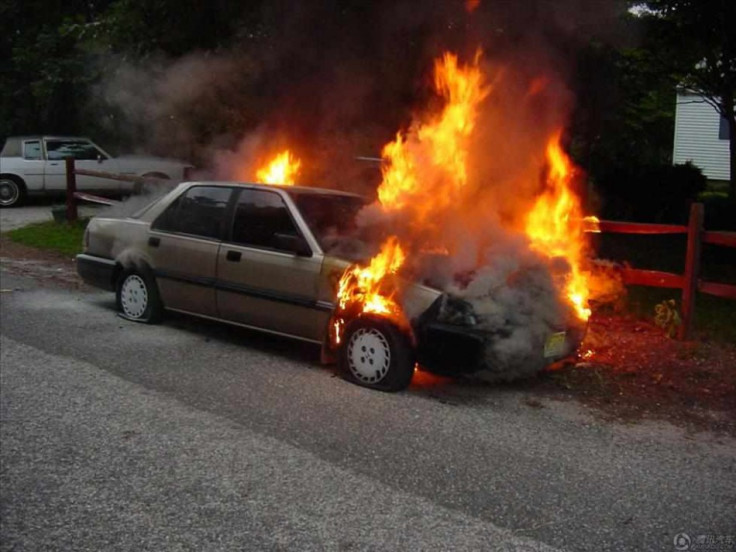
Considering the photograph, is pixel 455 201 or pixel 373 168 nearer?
pixel 455 201

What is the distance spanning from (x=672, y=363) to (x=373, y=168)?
13.3ft

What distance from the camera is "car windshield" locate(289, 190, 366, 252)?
5996mm

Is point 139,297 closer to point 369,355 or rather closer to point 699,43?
point 369,355

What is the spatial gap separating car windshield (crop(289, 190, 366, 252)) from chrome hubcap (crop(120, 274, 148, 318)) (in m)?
1.77

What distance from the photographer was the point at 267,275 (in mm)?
6109

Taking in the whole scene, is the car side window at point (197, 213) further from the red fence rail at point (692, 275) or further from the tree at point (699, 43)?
the tree at point (699, 43)

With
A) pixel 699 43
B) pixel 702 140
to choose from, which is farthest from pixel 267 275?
pixel 702 140

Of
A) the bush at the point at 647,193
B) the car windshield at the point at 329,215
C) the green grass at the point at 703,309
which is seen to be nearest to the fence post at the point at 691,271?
Result: the green grass at the point at 703,309

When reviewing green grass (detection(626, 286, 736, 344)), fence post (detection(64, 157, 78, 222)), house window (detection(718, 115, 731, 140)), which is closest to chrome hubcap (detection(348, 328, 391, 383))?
green grass (detection(626, 286, 736, 344))

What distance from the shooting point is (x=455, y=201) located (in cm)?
619

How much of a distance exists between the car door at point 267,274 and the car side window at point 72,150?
12.2m

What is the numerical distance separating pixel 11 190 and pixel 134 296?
12.1m

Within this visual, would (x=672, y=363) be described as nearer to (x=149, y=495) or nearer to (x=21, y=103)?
(x=149, y=495)

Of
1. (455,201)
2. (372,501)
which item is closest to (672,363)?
(455,201)
